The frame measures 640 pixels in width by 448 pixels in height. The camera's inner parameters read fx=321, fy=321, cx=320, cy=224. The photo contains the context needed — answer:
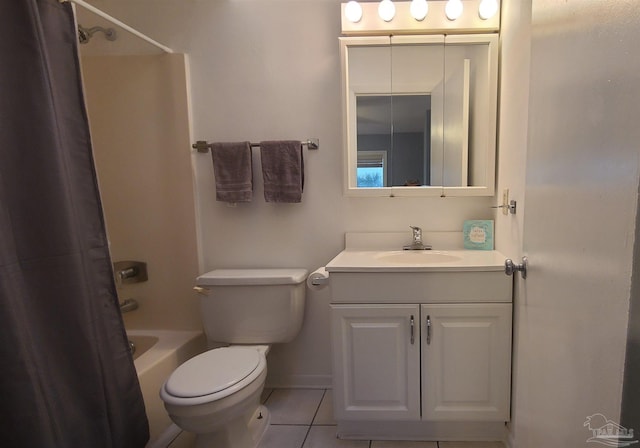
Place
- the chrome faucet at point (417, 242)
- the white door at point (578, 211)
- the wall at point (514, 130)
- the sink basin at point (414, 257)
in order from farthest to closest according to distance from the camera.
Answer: the chrome faucet at point (417, 242) → the sink basin at point (414, 257) → the wall at point (514, 130) → the white door at point (578, 211)

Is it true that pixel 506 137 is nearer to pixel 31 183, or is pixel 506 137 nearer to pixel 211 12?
pixel 211 12

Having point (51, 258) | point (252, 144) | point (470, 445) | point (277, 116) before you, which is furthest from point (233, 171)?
point (470, 445)

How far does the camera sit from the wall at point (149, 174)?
182 centimetres

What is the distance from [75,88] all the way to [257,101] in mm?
878

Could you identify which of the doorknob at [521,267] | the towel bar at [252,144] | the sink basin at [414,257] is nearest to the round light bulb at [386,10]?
the towel bar at [252,144]

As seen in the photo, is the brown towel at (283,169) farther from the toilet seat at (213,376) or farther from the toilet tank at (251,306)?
the toilet seat at (213,376)

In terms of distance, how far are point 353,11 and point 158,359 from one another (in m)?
2.02

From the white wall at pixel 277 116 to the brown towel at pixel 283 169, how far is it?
0.10 meters

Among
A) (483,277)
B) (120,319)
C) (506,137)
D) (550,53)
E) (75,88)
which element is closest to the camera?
(550,53)

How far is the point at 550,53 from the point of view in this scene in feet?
2.68

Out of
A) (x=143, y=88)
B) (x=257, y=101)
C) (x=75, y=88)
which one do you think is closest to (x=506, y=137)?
(x=257, y=101)

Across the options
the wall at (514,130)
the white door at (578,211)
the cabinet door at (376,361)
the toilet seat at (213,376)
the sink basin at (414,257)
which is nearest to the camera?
the white door at (578,211)

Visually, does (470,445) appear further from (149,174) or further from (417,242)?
(149,174)

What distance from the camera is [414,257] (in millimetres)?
1709
